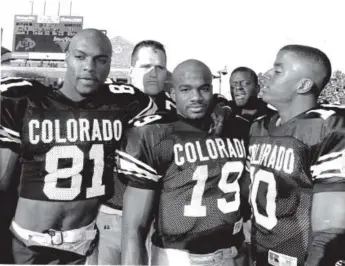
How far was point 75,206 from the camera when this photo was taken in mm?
1557

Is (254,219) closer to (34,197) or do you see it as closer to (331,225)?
(331,225)

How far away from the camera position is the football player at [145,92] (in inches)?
64.6

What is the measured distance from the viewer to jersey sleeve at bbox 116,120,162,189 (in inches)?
60.1

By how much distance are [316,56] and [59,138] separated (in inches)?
43.0

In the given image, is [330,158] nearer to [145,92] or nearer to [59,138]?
[145,92]

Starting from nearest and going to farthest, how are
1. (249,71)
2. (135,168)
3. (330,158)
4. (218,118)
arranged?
(330,158) < (135,168) < (218,118) < (249,71)

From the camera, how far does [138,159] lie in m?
1.53

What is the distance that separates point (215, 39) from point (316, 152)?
2.35 feet

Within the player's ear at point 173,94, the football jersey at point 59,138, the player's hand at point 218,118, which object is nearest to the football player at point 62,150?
the football jersey at point 59,138

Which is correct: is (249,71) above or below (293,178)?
above

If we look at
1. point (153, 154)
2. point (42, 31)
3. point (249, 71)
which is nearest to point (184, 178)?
point (153, 154)

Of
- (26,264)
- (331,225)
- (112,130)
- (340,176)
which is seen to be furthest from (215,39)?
(26,264)

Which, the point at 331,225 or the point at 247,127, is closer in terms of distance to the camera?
the point at 331,225

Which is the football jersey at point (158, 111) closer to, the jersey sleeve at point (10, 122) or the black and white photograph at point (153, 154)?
the black and white photograph at point (153, 154)
